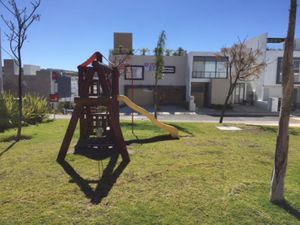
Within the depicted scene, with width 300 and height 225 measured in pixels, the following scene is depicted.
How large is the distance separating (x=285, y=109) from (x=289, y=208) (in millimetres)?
1513

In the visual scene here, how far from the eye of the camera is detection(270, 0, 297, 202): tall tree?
4.49 m

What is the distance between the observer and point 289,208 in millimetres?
4613

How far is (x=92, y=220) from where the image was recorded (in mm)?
4141

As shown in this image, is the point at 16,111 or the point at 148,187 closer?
the point at 148,187

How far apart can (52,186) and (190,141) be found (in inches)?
222

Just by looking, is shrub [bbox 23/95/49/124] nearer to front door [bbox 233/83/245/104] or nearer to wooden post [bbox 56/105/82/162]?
wooden post [bbox 56/105/82/162]

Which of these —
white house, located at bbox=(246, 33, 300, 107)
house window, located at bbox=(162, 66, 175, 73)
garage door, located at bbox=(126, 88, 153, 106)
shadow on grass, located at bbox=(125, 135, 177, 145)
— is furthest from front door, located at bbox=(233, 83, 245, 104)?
shadow on grass, located at bbox=(125, 135, 177, 145)

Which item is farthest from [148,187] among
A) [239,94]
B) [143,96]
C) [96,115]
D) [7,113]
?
[239,94]

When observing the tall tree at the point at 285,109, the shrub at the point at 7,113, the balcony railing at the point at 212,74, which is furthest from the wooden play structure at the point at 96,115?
the balcony railing at the point at 212,74

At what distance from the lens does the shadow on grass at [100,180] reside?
5.07m

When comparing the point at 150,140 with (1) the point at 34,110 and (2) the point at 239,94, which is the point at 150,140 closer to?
(1) the point at 34,110

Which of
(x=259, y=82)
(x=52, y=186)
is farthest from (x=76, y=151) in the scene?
(x=259, y=82)

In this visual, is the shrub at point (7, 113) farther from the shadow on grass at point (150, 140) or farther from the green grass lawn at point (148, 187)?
the shadow on grass at point (150, 140)

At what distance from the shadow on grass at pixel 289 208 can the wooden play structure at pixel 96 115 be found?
369 centimetres
